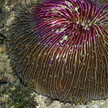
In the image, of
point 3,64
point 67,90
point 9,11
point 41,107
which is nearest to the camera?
point 67,90

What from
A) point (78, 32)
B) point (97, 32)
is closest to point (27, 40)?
point (78, 32)

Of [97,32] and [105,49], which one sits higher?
[97,32]

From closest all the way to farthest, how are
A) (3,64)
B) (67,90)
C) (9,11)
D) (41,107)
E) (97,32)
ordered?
(97,32) < (67,90) < (41,107) < (3,64) < (9,11)

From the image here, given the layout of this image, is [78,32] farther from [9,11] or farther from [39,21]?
[9,11]

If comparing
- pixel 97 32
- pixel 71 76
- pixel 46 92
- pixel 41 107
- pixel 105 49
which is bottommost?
pixel 41 107

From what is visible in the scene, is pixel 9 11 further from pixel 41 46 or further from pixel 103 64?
pixel 103 64

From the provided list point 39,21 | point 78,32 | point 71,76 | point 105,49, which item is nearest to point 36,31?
point 39,21

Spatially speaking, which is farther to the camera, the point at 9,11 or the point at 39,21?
the point at 9,11
